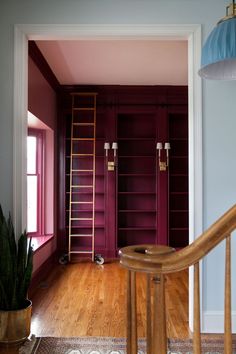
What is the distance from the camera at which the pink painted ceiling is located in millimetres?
3922

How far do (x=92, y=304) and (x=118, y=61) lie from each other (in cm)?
315

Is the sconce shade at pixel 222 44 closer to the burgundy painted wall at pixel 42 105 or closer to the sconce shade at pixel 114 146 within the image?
the burgundy painted wall at pixel 42 105

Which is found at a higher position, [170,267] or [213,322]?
[170,267]

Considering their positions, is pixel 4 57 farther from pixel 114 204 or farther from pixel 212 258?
pixel 114 204

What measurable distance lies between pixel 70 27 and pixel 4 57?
0.63 meters

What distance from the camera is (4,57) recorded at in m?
2.82

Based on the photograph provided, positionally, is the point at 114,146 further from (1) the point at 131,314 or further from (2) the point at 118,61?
(1) the point at 131,314

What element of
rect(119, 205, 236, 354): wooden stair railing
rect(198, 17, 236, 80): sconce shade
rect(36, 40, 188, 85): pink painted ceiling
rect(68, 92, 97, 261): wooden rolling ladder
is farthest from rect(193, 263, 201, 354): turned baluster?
rect(68, 92, 97, 261): wooden rolling ladder

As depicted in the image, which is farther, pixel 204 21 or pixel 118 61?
pixel 118 61

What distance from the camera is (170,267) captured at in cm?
104

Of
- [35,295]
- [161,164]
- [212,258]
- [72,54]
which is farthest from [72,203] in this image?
[212,258]

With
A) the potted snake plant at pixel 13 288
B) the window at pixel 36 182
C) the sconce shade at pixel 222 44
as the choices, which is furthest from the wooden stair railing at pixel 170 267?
the window at pixel 36 182

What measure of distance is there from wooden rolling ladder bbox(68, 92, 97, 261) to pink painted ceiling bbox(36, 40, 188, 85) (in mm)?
484

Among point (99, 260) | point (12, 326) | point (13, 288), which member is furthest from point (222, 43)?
point (99, 260)
